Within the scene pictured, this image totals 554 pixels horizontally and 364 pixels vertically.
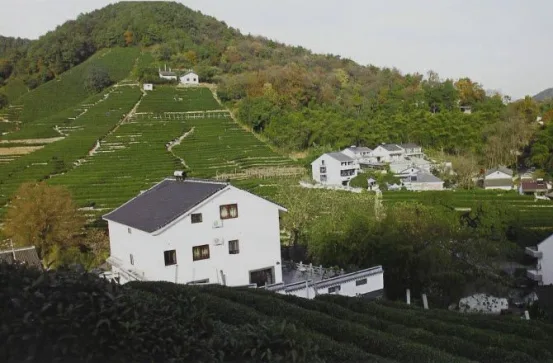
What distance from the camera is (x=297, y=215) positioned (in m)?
27.0

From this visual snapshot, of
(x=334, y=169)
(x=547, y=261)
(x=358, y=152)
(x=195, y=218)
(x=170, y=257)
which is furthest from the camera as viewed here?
(x=358, y=152)

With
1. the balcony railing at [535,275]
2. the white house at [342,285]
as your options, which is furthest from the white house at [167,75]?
the white house at [342,285]

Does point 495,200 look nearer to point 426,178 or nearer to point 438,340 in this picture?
point 426,178

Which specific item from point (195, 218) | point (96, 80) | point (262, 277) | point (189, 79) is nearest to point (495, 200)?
point (262, 277)

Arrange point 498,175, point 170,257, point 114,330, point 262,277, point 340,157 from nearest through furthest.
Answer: point 114,330 → point 170,257 → point 262,277 → point 498,175 → point 340,157

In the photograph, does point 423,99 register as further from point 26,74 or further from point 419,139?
point 26,74

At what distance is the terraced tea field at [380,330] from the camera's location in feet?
21.1

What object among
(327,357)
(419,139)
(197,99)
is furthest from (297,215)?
(197,99)

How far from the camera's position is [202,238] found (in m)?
17.1

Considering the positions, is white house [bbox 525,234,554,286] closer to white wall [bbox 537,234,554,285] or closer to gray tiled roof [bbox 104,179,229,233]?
white wall [bbox 537,234,554,285]

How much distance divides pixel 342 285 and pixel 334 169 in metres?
34.4

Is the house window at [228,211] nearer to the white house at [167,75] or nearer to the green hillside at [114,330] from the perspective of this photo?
the green hillside at [114,330]

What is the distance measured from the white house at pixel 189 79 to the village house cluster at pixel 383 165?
3219 centimetres

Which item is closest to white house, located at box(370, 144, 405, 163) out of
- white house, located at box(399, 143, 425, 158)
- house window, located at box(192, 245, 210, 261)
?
white house, located at box(399, 143, 425, 158)
